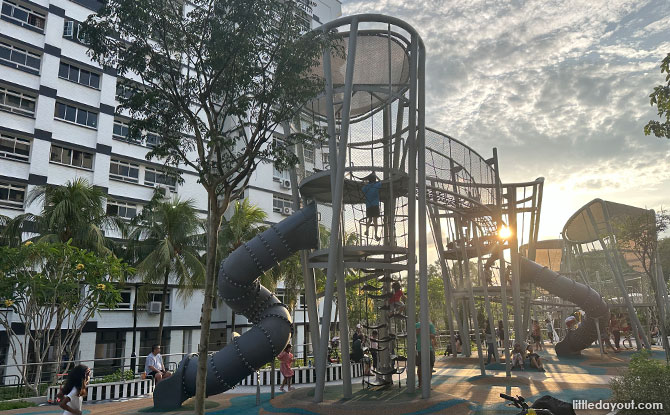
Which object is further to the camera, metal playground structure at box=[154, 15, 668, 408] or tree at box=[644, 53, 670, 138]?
metal playground structure at box=[154, 15, 668, 408]

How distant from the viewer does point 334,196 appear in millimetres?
14125

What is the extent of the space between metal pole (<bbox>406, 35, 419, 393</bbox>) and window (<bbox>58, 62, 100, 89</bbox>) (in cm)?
2985

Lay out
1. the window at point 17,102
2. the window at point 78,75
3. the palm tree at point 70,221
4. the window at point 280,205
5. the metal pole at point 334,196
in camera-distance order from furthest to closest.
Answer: the window at point 280,205 → the window at point 78,75 → the window at point 17,102 → the palm tree at point 70,221 → the metal pole at point 334,196

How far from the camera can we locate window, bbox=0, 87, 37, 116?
1277 inches

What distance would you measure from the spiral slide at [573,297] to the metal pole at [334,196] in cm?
1603

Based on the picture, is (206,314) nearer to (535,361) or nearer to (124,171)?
(535,361)

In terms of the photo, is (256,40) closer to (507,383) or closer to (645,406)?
(645,406)

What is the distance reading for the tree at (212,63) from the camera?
36.0 ft

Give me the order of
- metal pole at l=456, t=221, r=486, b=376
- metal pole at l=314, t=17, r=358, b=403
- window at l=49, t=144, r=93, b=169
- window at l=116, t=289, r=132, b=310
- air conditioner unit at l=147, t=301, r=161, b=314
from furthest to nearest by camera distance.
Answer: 1. air conditioner unit at l=147, t=301, r=161, b=314
2. window at l=116, t=289, r=132, b=310
3. window at l=49, t=144, r=93, b=169
4. metal pole at l=456, t=221, r=486, b=376
5. metal pole at l=314, t=17, r=358, b=403

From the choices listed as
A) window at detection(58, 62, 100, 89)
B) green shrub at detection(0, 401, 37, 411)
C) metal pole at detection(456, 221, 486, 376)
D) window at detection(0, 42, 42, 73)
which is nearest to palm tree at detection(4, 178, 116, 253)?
green shrub at detection(0, 401, 37, 411)

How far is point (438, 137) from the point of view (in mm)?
21797

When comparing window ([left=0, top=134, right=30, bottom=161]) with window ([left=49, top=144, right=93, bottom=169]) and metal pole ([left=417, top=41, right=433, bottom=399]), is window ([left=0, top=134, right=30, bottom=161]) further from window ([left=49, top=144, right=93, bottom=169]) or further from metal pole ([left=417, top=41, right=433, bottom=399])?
metal pole ([left=417, top=41, right=433, bottom=399])

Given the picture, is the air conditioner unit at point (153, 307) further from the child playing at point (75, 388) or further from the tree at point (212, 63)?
the child playing at point (75, 388)

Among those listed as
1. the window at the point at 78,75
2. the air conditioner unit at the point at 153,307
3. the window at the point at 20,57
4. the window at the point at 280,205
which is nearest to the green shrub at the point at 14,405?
the air conditioner unit at the point at 153,307
